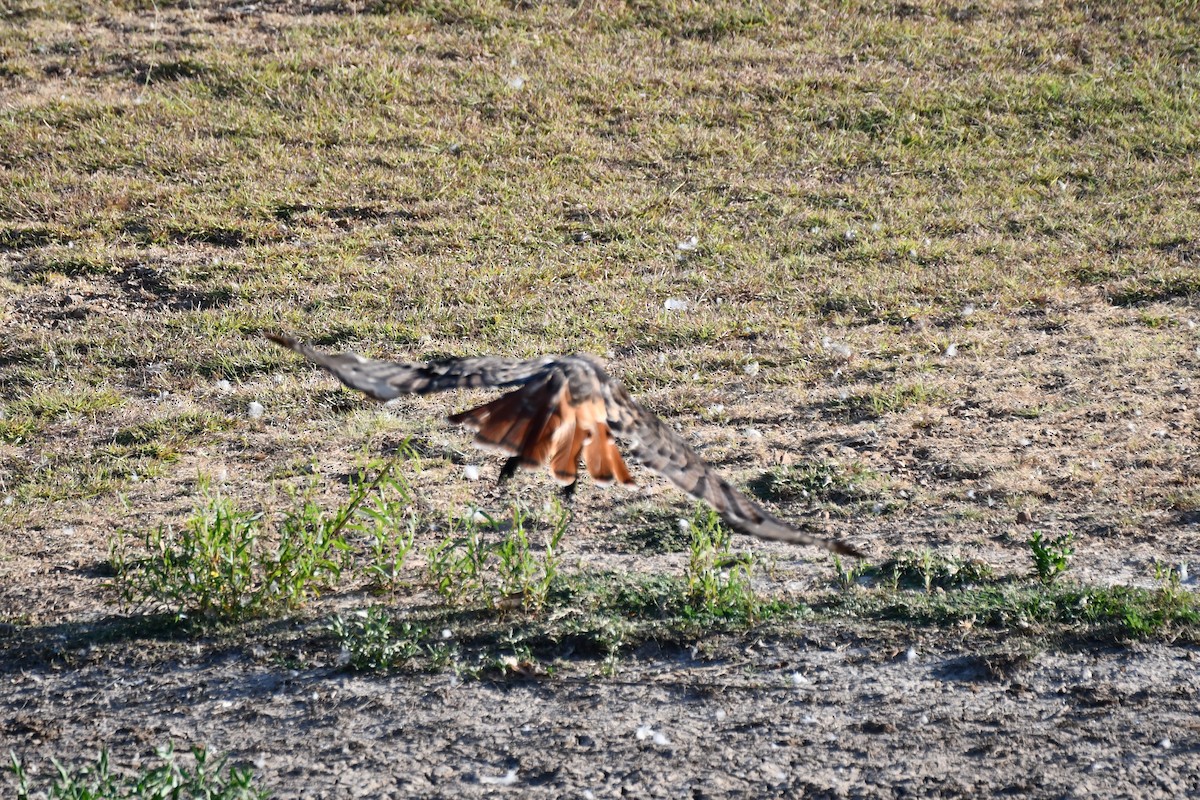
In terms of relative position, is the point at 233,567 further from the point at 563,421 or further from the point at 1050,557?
the point at 1050,557

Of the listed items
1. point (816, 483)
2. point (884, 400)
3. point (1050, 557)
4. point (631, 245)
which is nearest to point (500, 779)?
point (1050, 557)

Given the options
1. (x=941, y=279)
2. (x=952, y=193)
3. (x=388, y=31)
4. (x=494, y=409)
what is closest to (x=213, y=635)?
(x=494, y=409)

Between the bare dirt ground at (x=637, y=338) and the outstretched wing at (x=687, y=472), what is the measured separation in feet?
2.60

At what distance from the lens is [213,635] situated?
439cm

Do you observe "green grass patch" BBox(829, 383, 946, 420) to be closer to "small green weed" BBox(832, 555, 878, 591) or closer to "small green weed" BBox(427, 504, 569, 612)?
"small green weed" BBox(832, 555, 878, 591)

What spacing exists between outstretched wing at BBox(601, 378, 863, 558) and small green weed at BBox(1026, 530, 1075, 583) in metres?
1.07

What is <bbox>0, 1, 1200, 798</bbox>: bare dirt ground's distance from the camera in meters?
3.89

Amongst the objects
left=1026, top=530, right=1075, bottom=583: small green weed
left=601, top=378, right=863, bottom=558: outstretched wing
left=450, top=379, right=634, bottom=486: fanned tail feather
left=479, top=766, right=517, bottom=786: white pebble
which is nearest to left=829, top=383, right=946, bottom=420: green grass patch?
left=1026, top=530, right=1075, bottom=583: small green weed

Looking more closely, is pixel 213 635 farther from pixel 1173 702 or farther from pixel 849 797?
pixel 1173 702

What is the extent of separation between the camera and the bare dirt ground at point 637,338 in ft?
12.8

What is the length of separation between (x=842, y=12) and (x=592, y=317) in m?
6.63

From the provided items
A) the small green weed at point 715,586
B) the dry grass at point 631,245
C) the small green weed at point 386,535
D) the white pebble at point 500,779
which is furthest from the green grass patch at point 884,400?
the white pebble at point 500,779

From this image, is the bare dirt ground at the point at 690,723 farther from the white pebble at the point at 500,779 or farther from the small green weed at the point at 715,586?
the small green weed at the point at 715,586

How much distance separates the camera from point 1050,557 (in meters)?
4.51
